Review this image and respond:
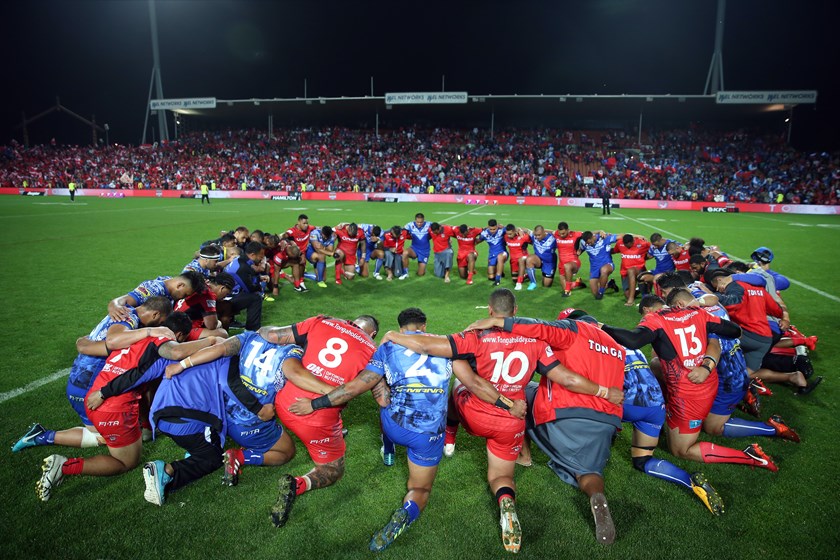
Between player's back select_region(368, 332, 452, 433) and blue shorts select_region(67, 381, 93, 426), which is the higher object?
player's back select_region(368, 332, 452, 433)

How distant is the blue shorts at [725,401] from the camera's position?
471 cm

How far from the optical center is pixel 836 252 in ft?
53.8

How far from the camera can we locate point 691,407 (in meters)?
4.29

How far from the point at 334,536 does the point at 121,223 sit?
23195 millimetres

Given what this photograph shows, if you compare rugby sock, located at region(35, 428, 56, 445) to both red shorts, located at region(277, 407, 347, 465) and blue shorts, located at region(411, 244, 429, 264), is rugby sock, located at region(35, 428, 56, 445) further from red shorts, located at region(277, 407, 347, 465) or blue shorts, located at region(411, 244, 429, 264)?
blue shorts, located at region(411, 244, 429, 264)

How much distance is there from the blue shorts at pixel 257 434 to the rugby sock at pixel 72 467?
3.80 ft

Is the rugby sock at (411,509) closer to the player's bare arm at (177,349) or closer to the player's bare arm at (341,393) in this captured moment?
the player's bare arm at (341,393)

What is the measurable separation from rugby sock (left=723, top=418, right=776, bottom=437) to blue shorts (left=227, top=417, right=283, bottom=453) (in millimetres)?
4427

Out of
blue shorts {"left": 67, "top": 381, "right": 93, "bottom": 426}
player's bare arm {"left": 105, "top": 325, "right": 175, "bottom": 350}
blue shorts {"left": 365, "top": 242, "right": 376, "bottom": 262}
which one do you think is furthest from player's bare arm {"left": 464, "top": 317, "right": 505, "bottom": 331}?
blue shorts {"left": 365, "top": 242, "right": 376, "bottom": 262}

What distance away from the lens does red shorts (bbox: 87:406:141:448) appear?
3.93 m

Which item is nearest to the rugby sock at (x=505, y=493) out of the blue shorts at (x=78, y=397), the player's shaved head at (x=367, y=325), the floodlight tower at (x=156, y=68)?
the player's shaved head at (x=367, y=325)

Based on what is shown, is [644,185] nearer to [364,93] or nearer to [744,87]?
[744,87]

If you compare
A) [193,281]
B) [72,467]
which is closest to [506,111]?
[193,281]

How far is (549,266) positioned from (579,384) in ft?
27.3
